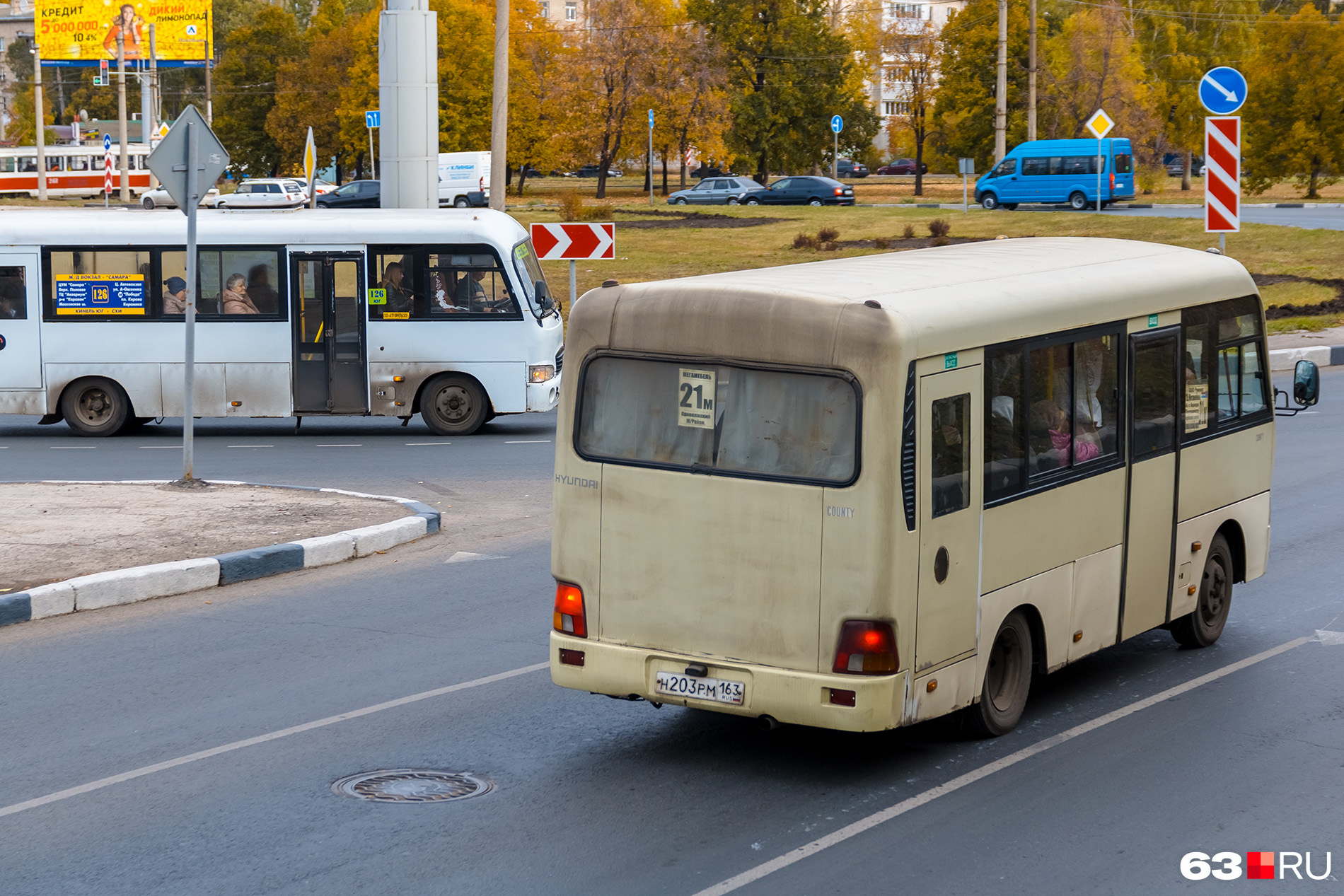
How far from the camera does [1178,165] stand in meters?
95.7

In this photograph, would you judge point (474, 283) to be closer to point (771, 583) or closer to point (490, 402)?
point (490, 402)

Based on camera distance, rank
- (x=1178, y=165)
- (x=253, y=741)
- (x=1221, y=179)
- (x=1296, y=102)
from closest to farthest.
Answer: (x=253, y=741), (x=1221, y=179), (x=1296, y=102), (x=1178, y=165)

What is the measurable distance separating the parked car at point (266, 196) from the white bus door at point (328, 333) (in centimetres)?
4489

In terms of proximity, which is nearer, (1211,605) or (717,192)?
(1211,605)

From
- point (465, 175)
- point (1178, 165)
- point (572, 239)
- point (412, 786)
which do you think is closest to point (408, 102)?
point (572, 239)

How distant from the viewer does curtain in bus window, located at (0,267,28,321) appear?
1780 centimetres

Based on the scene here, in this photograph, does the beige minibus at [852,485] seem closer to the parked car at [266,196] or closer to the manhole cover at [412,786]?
the manhole cover at [412,786]

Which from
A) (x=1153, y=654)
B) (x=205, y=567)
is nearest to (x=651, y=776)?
(x=1153, y=654)

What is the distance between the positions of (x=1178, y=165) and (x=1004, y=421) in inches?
3756

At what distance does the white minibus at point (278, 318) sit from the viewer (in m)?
17.6

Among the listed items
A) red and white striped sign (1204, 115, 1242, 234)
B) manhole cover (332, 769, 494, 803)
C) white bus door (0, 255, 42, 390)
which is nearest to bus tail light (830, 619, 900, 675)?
manhole cover (332, 769, 494, 803)

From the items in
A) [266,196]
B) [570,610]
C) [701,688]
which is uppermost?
[266,196]

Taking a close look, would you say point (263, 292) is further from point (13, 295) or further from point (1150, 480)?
point (1150, 480)

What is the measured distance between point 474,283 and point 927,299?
39.3ft
